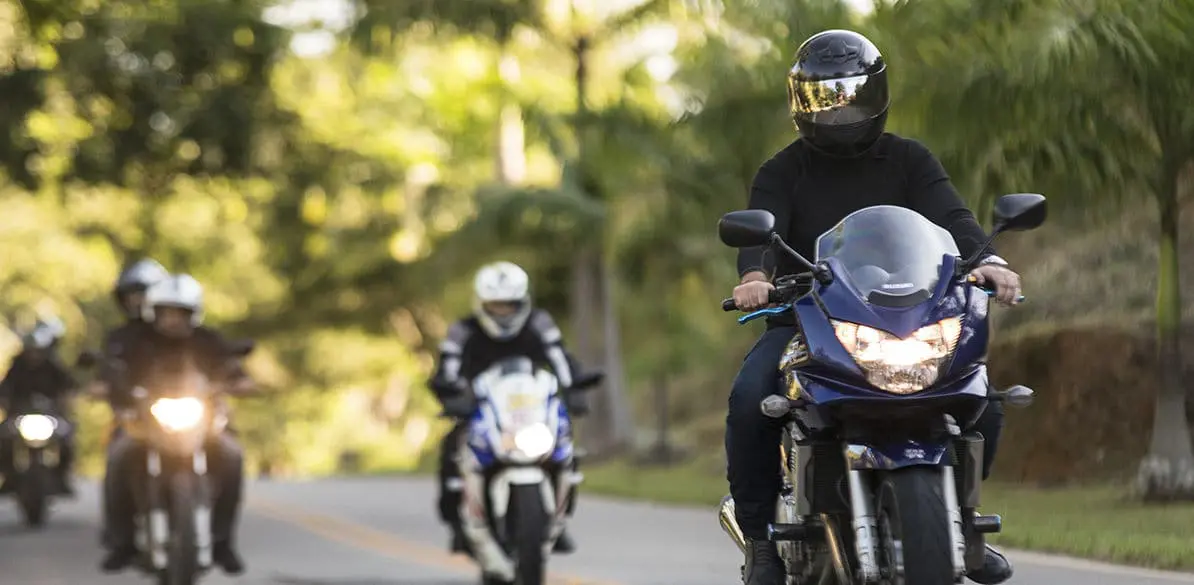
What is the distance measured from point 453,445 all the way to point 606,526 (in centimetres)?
545

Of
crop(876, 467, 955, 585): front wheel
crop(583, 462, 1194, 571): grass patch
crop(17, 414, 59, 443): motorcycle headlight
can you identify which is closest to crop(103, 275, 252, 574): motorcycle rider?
crop(583, 462, 1194, 571): grass patch

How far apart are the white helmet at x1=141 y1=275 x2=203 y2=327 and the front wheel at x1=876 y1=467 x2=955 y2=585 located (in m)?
7.38

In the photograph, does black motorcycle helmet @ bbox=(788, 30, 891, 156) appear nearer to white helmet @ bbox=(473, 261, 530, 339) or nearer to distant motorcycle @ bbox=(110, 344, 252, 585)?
white helmet @ bbox=(473, 261, 530, 339)

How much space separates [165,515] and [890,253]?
6808 millimetres

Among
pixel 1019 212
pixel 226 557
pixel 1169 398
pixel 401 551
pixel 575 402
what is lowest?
pixel 401 551

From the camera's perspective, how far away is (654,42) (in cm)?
2719

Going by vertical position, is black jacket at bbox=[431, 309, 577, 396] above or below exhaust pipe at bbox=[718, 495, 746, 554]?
above

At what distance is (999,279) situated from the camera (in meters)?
6.36

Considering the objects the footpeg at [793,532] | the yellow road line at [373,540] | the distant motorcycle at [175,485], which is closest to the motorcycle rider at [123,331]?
the distant motorcycle at [175,485]

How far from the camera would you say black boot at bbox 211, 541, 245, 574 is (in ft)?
39.9

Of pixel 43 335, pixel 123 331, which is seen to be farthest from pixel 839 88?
pixel 43 335

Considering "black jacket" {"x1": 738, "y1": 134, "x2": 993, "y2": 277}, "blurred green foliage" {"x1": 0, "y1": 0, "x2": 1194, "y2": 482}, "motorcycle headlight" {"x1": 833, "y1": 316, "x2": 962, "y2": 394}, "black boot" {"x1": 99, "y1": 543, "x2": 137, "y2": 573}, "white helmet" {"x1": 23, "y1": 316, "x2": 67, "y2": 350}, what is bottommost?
"black boot" {"x1": 99, "y1": 543, "x2": 137, "y2": 573}

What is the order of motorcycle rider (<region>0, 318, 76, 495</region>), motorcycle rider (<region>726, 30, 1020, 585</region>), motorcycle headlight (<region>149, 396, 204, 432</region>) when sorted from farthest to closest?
motorcycle rider (<region>0, 318, 76, 495</region>)
motorcycle headlight (<region>149, 396, 204, 432</region>)
motorcycle rider (<region>726, 30, 1020, 585</region>)

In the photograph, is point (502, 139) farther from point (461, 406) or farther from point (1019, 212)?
point (1019, 212)
